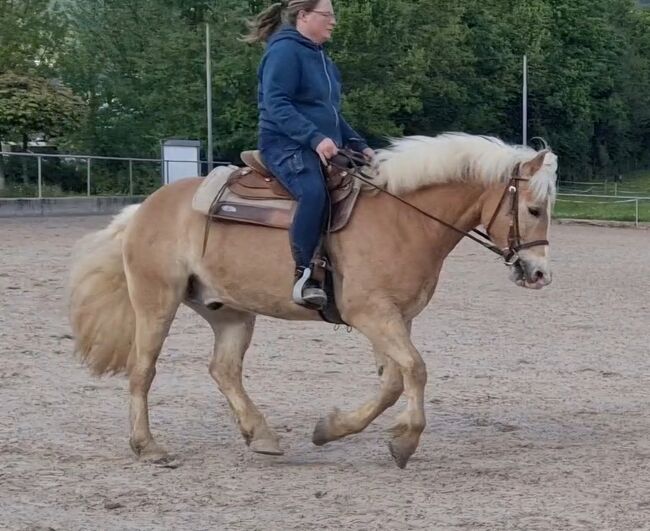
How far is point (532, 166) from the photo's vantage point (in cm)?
633

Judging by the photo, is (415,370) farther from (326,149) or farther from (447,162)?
(326,149)

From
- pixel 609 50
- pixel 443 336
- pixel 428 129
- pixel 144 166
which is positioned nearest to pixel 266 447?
pixel 443 336

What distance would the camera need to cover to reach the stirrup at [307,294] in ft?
21.2

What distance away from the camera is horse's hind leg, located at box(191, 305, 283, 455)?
22.5 ft

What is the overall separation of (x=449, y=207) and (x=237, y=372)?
171 cm

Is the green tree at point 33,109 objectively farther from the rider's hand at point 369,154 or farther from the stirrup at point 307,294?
the stirrup at point 307,294

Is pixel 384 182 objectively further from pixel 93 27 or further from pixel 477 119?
pixel 477 119

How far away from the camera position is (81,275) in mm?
7520

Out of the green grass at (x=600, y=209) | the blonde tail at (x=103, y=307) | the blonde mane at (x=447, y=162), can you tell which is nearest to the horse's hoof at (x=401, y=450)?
the blonde mane at (x=447, y=162)

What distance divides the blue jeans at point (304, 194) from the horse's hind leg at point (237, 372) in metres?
1.02

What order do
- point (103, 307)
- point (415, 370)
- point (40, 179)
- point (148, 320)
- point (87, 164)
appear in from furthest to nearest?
point (87, 164) → point (40, 179) → point (103, 307) → point (148, 320) → point (415, 370)

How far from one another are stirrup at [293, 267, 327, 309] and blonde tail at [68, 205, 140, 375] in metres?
1.39

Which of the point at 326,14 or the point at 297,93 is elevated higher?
the point at 326,14

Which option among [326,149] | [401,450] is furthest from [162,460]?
[326,149]
